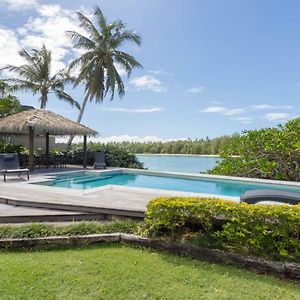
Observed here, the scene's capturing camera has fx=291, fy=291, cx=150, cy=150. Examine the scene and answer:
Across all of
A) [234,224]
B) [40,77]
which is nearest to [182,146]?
[40,77]

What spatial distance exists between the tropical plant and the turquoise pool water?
266 inches

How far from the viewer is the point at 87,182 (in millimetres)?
12109

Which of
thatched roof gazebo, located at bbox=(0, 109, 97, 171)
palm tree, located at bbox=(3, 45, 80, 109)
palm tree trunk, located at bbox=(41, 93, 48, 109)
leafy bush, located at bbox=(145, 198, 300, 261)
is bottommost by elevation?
leafy bush, located at bbox=(145, 198, 300, 261)

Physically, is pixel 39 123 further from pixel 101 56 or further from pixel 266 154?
pixel 266 154

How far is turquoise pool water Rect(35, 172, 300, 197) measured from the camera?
430 inches

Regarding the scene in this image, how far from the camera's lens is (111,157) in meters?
17.2

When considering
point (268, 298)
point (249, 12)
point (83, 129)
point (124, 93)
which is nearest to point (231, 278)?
point (268, 298)

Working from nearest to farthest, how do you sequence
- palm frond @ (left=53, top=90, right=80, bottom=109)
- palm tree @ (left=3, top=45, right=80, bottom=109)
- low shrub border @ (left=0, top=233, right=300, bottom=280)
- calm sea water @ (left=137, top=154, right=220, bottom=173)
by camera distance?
low shrub border @ (left=0, top=233, right=300, bottom=280) → calm sea water @ (left=137, top=154, right=220, bottom=173) → palm tree @ (left=3, top=45, right=80, bottom=109) → palm frond @ (left=53, top=90, right=80, bottom=109)

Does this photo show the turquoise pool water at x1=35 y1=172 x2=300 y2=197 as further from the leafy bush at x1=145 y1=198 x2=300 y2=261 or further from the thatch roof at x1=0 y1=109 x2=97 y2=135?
the leafy bush at x1=145 y1=198 x2=300 y2=261

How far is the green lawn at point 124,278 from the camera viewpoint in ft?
10.1

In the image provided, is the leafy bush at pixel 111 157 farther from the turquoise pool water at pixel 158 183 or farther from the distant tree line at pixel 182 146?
the distant tree line at pixel 182 146

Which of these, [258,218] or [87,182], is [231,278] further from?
[87,182]

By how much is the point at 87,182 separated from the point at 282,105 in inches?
768

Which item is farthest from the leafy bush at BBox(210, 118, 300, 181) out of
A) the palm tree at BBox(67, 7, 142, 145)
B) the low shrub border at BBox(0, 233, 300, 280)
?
the low shrub border at BBox(0, 233, 300, 280)
